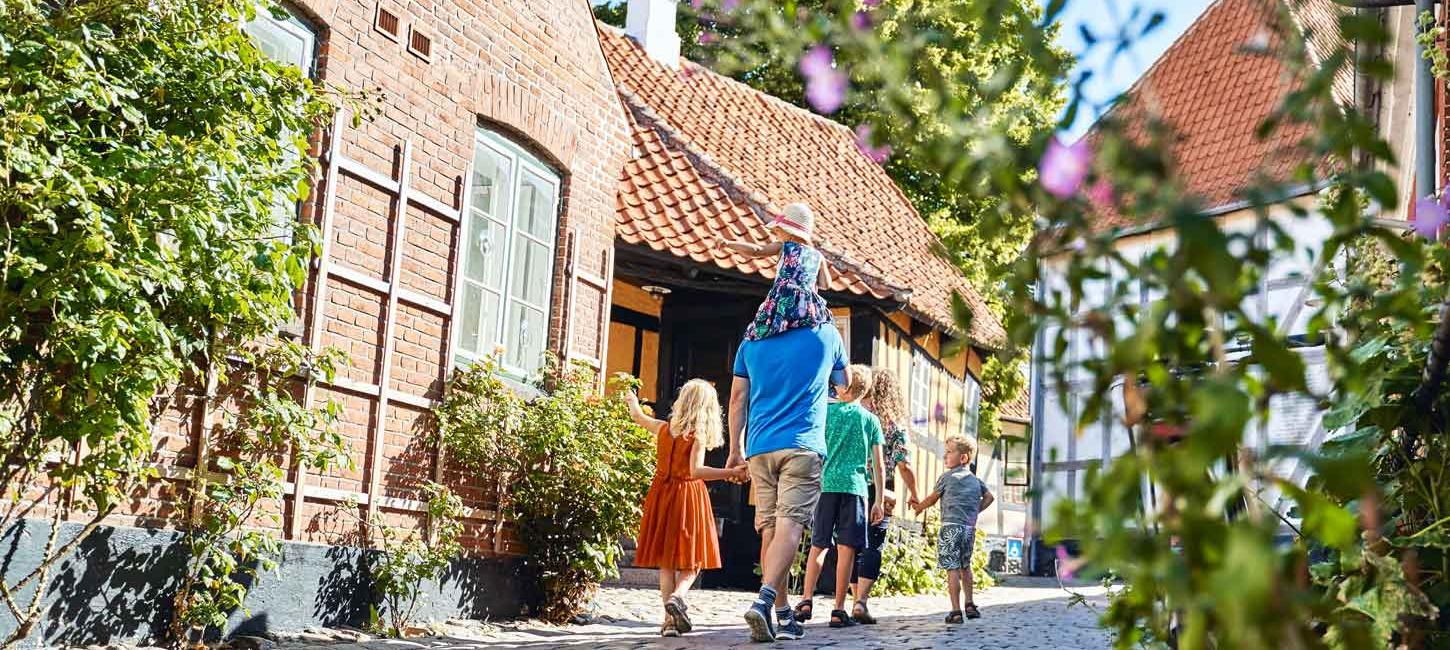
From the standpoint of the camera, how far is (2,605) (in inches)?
207

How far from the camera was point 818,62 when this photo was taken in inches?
95.0

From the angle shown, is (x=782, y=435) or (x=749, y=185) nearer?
(x=782, y=435)

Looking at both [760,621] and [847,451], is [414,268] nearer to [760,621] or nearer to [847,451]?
[847,451]

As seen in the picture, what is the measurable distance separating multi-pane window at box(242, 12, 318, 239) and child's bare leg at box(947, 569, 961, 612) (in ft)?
15.3

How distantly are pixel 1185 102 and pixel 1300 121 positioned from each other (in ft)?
74.9

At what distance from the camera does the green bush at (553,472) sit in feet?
27.3

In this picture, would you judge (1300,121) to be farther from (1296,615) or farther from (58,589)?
(58,589)

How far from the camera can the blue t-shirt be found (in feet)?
22.8

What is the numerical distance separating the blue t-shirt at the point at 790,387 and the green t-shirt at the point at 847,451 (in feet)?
4.72

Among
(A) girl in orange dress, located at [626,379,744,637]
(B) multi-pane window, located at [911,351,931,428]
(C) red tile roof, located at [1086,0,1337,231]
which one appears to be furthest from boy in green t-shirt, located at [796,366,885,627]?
(C) red tile roof, located at [1086,0,1337,231]

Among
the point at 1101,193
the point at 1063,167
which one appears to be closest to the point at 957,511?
the point at 1063,167

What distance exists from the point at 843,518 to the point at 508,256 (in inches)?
104

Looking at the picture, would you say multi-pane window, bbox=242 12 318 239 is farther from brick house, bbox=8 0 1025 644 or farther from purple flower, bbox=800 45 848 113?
purple flower, bbox=800 45 848 113

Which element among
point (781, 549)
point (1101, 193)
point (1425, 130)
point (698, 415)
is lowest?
point (781, 549)
